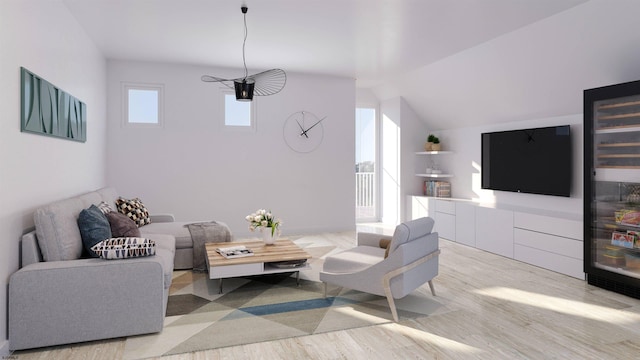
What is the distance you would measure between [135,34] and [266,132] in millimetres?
2451

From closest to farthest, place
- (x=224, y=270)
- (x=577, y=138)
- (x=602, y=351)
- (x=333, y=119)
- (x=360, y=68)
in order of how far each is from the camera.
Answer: (x=602, y=351), (x=224, y=270), (x=577, y=138), (x=360, y=68), (x=333, y=119)

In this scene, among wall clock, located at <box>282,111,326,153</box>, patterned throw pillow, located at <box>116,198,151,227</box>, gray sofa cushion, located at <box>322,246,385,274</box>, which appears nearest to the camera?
gray sofa cushion, located at <box>322,246,385,274</box>

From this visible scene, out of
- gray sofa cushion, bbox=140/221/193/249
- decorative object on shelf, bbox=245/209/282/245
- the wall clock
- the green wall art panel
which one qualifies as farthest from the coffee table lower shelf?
the wall clock

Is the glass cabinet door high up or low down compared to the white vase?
up

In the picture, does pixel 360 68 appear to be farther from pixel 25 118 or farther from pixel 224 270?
pixel 25 118

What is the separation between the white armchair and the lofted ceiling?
2086mm

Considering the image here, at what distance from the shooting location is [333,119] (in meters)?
7.05

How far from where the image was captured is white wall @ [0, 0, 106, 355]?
2.59 m

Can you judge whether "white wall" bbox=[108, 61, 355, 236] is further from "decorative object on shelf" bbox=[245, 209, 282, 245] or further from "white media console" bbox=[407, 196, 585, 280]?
"decorative object on shelf" bbox=[245, 209, 282, 245]

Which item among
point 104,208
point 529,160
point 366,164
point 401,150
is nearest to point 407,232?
point 104,208

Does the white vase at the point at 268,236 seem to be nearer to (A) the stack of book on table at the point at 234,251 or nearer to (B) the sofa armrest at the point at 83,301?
(A) the stack of book on table at the point at 234,251

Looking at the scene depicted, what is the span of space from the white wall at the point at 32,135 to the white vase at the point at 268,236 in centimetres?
189

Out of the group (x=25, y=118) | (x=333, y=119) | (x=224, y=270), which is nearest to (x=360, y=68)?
(x=333, y=119)

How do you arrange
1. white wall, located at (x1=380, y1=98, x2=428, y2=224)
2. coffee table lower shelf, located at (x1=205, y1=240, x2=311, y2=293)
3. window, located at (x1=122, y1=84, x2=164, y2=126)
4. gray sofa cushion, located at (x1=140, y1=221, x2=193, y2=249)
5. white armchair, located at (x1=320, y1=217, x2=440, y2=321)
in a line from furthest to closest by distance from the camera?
white wall, located at (x1=380, y1=98, x2=428, y2=224) < window, located at (x1=122, y1=84, x2=164, y2=126) < gray sofa cushion, located at (x1=140, y1=221, x2=193, y2=249) < coffee table lower shelf, located at (x1=205, y1=240, x2=311, y2=293) < white armchair, located at (x1=320, y1=217, x2=440, y2=321)
